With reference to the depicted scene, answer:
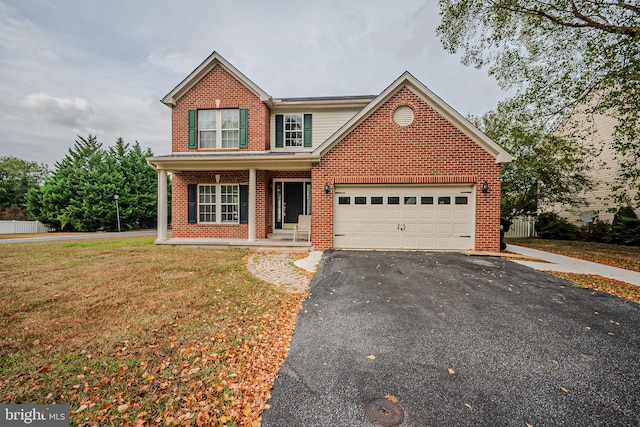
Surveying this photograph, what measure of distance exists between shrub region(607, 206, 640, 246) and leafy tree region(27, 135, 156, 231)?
33.9 meters

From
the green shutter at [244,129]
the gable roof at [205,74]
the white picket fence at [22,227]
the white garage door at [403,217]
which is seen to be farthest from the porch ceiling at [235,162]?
the white picket fence at [22,227]

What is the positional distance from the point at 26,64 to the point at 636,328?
24.9 meters

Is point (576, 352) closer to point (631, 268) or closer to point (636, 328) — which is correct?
point (636, 328)

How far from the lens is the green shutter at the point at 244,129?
11.3 meters

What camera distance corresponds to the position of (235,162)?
10.1m

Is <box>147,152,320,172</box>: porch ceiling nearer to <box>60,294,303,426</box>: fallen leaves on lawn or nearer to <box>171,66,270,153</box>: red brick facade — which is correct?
<box>171,66,270,153</box>: red brick facade

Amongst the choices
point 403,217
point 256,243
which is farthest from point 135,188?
point 403,217

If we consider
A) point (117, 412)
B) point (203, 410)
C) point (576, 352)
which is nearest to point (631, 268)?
point (576, 352)

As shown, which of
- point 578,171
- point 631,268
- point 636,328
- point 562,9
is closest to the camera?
point 636,328

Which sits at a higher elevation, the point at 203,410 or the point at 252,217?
the point at 252,217

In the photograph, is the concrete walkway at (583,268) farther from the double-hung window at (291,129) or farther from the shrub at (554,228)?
the double-hung window at (291,129)

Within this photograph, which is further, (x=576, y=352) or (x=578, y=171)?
(x=578, y=171)

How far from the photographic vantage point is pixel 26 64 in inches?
537

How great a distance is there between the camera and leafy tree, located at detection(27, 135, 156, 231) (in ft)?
67.2
